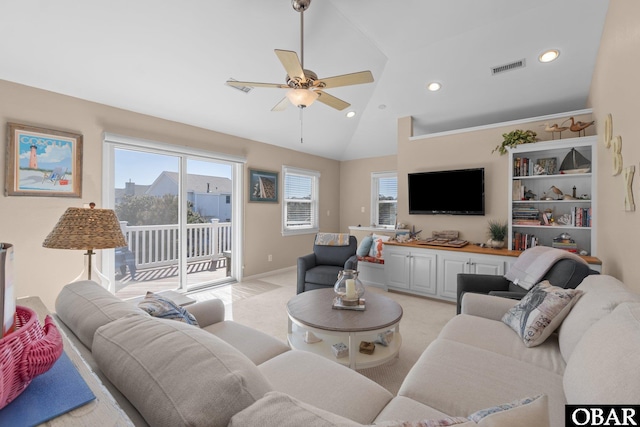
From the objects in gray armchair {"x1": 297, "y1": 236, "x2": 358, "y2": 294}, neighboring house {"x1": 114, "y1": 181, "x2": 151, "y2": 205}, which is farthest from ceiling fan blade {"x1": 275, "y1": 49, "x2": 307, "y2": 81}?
neighboring house {"x1": 114, "y1": 181, "x2": 151, "y2": 205}

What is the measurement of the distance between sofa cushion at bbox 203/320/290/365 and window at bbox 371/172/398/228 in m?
4.79

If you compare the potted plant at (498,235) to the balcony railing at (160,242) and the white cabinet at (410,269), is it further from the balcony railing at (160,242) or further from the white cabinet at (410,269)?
the balcony railing at (160,242)

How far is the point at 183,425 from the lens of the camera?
0.59m

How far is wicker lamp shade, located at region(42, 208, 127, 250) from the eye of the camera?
5.32 ft

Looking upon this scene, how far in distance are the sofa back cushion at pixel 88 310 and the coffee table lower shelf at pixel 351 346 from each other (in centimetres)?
124

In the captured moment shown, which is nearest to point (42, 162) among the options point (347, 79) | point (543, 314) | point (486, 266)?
point (347, 79)

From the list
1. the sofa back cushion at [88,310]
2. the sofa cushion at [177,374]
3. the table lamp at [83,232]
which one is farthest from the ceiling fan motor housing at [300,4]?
the sofa cushion at [177,374]

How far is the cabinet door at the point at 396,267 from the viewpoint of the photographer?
4075mm

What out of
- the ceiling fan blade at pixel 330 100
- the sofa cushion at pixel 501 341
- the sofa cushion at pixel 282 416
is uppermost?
the ceiling fan blade at pixel 330 100

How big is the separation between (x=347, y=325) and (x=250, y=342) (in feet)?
2.22

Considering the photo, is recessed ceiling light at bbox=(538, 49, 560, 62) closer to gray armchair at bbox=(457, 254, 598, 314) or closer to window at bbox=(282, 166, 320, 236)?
gray armchair at bbox=(457, 254, 598, 314)

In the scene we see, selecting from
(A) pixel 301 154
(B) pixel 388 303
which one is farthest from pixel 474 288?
(A) pixel 301 154

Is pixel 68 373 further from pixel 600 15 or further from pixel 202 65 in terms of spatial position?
pixel 600 15

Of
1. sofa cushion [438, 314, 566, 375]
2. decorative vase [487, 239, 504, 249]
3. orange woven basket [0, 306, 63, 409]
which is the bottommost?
sofa cushion [438, 314, 566, 375]
